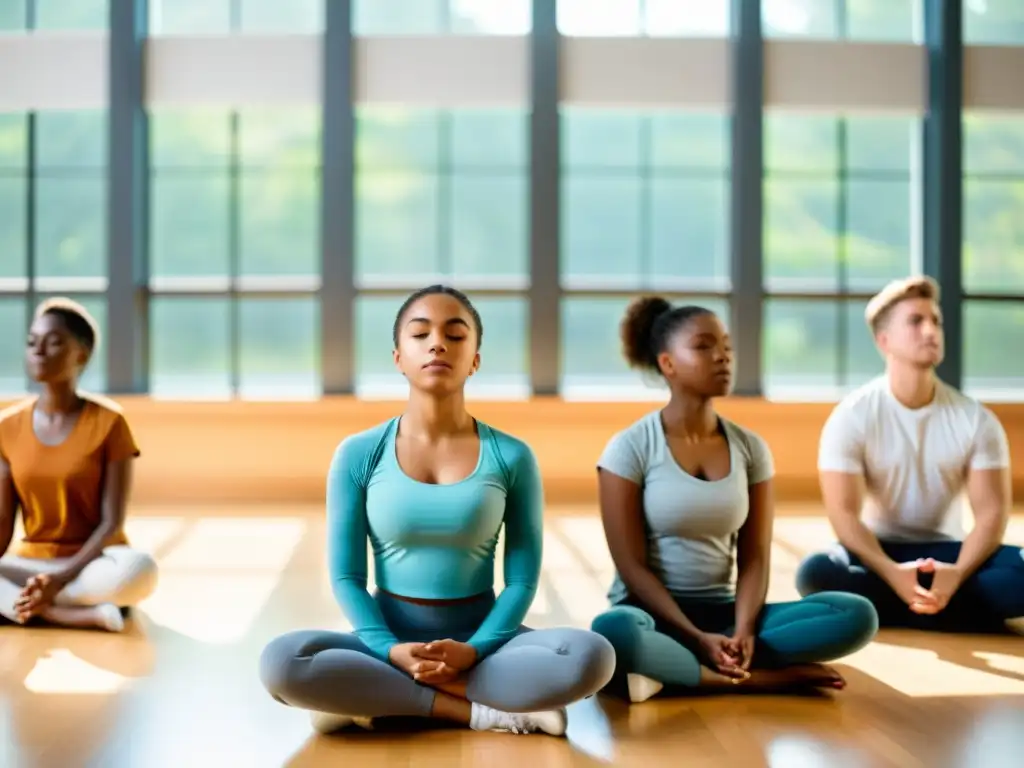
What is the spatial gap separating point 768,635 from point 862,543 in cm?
76

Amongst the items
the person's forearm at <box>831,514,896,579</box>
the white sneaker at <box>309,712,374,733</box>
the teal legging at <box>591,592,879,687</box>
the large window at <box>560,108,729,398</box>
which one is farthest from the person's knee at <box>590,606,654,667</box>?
the large window at <box>560,108,729,398</box>

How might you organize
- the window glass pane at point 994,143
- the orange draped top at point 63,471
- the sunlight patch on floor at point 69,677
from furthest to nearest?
the window glass pane at point 994,143 < the orange draped top at point 63,471 < the sunlight patch on floor at point 69,677

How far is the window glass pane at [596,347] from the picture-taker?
690 cm

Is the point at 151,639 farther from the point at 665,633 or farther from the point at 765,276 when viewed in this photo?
the point at 765,276

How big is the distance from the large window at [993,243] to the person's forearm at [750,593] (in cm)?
508

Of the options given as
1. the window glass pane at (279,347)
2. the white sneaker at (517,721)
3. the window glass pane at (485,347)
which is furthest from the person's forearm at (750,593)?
the window glass pane at (279,347)

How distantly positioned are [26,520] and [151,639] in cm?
65

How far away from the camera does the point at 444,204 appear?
7.18 meters

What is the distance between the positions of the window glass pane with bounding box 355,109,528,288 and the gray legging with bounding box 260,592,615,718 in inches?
193

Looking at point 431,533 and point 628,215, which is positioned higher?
point 628,215

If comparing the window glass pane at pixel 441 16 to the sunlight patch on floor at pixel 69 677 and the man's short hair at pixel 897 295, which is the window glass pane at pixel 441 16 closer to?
the man's short hair at pixel 897 295

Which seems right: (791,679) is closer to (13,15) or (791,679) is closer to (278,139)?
(278,139)

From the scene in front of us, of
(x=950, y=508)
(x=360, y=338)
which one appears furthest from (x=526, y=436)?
(x=950, y=508)

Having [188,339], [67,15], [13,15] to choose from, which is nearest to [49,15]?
[67,15]
